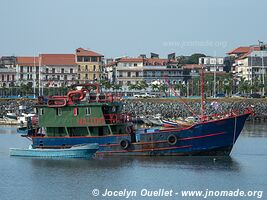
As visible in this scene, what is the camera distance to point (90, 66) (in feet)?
563

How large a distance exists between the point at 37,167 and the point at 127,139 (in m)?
6.78

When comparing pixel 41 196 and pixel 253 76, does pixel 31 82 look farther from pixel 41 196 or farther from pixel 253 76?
pixel 41 196

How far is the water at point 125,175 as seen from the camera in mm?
48594

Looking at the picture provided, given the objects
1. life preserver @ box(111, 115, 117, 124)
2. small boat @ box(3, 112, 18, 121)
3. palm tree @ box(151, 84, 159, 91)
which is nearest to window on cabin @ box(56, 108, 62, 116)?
life preserver @ box(111, 115, 117, 124)

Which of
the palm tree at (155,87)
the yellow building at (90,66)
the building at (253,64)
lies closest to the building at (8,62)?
the yellow building at (90,66)

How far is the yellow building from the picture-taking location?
6742 inches

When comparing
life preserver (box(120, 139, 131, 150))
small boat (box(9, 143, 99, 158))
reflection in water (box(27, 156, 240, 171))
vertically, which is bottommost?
reflection in water (box(27, 156, 240, 171))

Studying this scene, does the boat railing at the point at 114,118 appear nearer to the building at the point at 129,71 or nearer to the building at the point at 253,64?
the building at the point at 129,71

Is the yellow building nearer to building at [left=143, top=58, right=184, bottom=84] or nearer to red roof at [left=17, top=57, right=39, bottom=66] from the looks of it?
red roof at [left=17, top=57, right=39, bottom=66]

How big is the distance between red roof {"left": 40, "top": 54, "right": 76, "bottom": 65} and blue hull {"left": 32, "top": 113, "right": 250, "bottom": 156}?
113075 millimetres

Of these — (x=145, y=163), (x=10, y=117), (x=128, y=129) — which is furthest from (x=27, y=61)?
(x=145, y=163)

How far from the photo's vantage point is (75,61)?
A: 569 feet

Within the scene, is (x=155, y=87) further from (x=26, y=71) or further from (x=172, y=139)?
(x=172, y=139)

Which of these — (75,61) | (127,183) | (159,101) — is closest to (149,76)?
(75,61)
